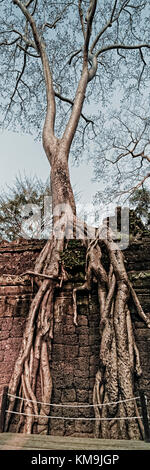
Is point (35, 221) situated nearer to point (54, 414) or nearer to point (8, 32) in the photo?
point (8, 32)

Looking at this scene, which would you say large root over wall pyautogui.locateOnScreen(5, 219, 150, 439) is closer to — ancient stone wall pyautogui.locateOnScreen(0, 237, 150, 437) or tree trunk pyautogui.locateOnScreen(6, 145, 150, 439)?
tree trunk pyautogui.locateOnScreen(6, 145, 150, 439)

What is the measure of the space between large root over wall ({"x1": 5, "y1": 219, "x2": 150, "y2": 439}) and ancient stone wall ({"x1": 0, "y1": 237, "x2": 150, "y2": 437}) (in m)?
0.10

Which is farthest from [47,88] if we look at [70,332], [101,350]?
[101,350]

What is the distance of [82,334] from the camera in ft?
9.38

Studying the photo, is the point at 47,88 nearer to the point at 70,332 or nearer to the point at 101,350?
the point at 70,332

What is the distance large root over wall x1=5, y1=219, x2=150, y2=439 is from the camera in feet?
7.55

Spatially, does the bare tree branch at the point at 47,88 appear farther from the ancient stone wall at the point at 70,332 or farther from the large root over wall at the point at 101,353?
the large root over wall at the point at 101,353

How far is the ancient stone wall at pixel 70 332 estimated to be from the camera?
2529mm

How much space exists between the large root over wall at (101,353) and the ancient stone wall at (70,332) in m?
0.10

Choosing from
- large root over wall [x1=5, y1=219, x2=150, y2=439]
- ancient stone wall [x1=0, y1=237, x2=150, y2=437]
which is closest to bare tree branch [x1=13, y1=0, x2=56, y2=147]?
ancient stone wall [x1=0, y1=237, x2=150, y2=437]

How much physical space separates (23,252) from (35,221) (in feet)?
23.4

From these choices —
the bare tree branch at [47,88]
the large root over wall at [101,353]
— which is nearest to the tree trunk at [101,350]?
the large root over wall at [101,353]
